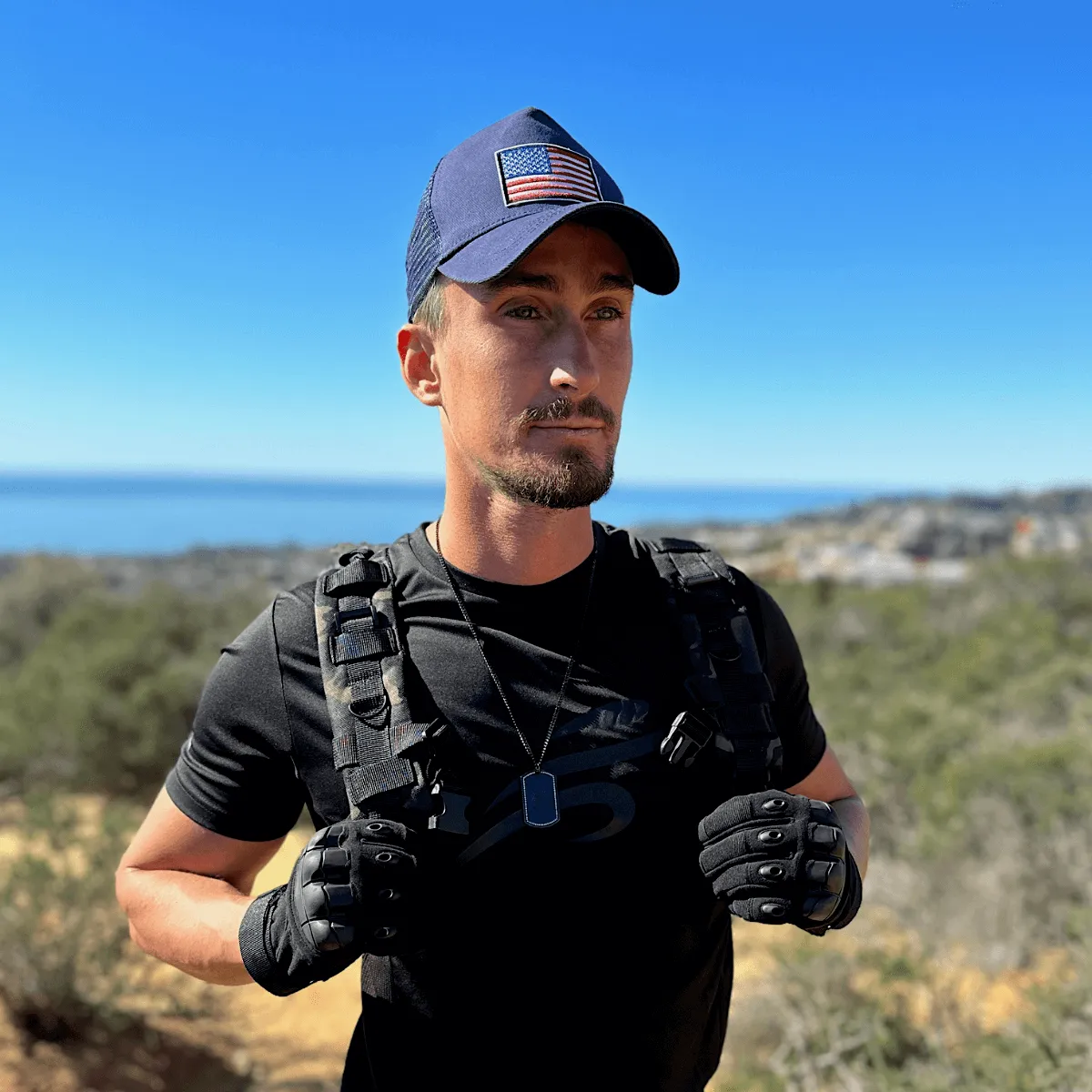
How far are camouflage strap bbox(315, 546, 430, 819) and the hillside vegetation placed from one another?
2.97m

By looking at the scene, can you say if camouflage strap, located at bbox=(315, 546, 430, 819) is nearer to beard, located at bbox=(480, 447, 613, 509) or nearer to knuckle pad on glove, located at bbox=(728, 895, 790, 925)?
beard, located at bbox=(480, 447, 613, 509)

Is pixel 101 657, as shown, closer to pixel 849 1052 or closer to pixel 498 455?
pixel 849 1052

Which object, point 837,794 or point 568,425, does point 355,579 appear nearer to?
point 568,425

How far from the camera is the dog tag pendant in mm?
1571

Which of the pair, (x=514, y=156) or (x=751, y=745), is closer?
(x=751, y=745)

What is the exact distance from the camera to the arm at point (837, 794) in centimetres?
197

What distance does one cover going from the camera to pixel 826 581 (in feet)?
55.8

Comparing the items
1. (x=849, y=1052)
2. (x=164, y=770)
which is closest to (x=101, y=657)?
(x=164, y=770)

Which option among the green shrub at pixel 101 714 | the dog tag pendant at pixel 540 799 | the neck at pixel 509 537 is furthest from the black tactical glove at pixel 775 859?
the green shrub at pixel 101 714

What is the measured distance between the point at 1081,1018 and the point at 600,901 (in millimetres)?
2975

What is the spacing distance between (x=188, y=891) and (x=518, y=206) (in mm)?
1429

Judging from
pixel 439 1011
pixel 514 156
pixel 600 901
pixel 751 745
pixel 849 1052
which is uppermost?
pixel 514 156

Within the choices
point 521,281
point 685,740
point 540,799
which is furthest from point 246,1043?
point 521,281

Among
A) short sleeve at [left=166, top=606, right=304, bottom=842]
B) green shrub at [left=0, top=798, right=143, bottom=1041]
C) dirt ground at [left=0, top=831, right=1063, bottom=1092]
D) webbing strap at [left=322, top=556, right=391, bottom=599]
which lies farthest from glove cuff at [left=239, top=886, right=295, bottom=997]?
green shrub at [left=0, top=798, right=143, bottom=1041]
